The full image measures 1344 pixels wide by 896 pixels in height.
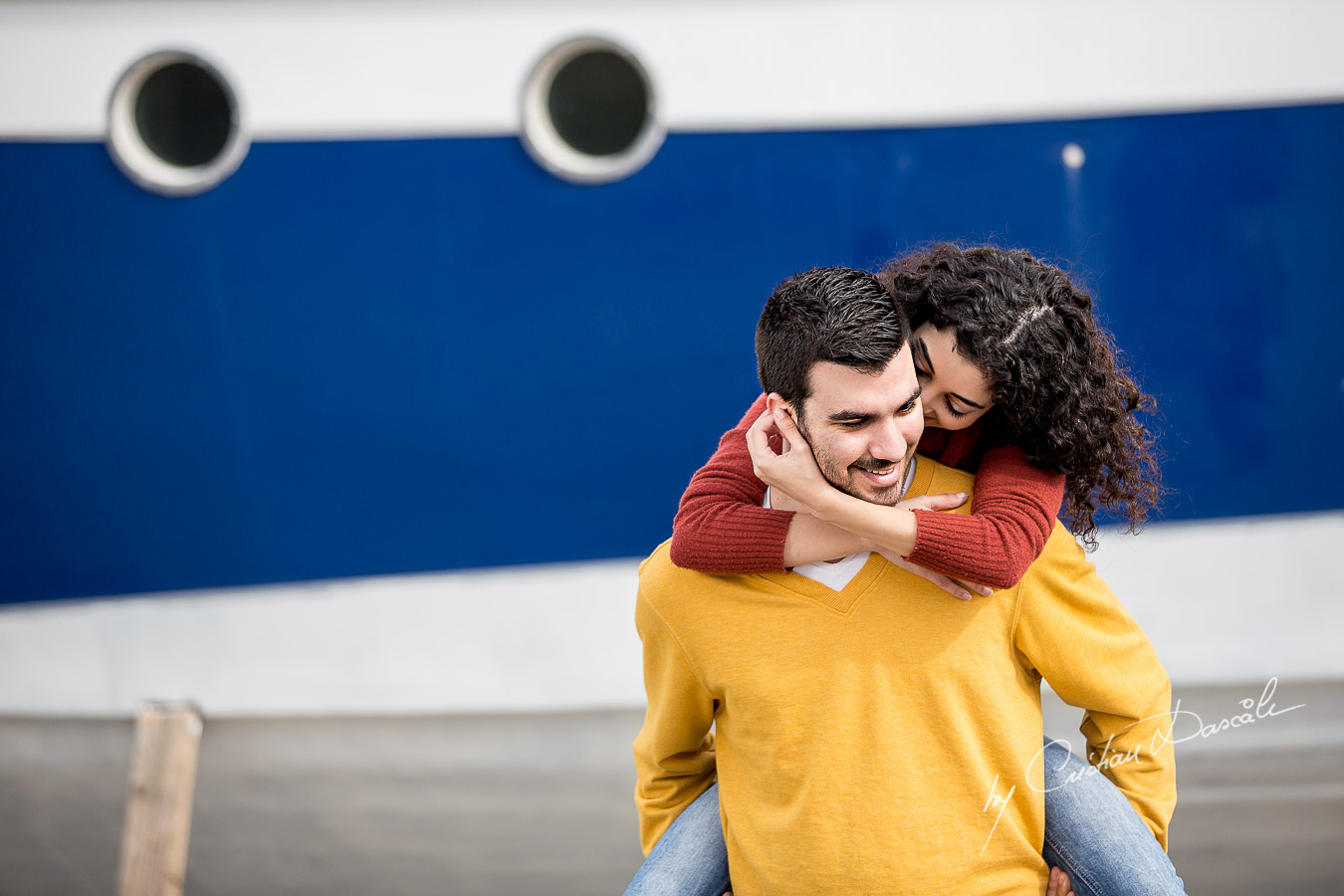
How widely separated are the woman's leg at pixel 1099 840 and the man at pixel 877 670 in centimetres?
5

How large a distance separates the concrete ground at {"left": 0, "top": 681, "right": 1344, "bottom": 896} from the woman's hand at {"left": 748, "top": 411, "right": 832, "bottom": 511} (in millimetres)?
1382

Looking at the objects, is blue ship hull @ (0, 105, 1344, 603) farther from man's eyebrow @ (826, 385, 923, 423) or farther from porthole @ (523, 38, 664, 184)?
man's eyebrow @ (826, 385, 923, 423)

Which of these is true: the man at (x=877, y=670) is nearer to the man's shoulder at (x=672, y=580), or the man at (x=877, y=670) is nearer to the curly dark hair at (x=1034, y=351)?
the man's shoulder at (x=672, y=580)

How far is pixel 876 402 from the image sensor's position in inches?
47.4

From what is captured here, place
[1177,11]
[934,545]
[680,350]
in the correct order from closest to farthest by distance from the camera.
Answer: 1. [934,545]
2. [1177,11]
3. [680,350]

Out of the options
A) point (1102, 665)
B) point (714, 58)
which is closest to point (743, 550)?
point (1102, 665)

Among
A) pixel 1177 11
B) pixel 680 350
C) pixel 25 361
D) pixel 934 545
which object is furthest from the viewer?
pixel 25 361

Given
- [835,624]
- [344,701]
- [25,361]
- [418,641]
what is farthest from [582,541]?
[25,361]

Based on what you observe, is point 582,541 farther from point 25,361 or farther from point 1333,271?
point 1333,271

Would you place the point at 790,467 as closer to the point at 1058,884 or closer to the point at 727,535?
the point at 727,535

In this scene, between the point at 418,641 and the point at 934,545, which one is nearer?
the point at 934,545

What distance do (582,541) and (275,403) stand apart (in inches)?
31.6

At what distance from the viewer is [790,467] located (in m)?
1.27

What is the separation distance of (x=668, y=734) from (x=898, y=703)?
1.17ft
